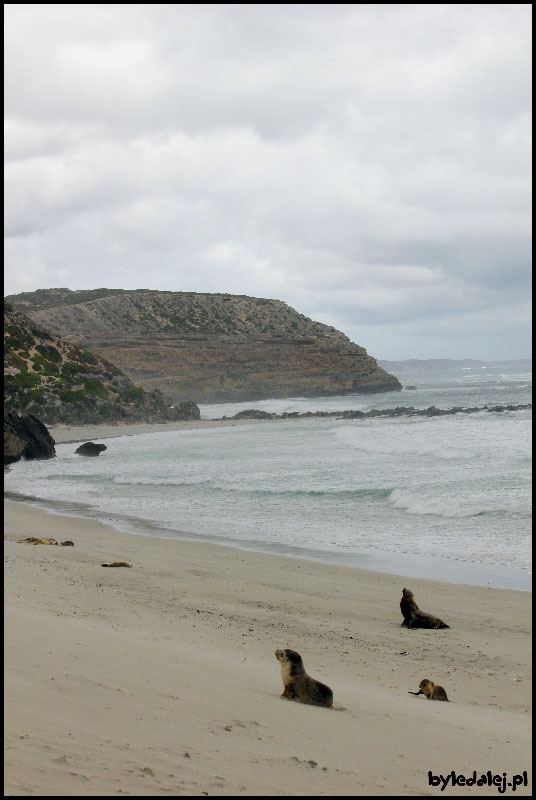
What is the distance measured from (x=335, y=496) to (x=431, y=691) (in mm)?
13216

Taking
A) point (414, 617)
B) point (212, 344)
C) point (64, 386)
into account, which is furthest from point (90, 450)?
point (212, 344)

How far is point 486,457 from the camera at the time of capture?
24.9 m

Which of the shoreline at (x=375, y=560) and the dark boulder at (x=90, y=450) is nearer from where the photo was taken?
the shoreline at (x=375, y=560)

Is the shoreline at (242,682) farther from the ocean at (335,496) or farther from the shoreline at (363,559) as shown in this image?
the ocean at (335,496)

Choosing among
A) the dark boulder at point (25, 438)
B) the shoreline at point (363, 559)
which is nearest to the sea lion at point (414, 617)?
the shoreline at point (363, 559)

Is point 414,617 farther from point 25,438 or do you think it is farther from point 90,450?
point 90,450

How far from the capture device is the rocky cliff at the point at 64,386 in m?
49.9

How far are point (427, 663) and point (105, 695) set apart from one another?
3672 mm

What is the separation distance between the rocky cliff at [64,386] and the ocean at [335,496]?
14995 millimetres

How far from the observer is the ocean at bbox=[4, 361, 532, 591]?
43.6ft

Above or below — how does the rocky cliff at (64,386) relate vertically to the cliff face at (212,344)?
below

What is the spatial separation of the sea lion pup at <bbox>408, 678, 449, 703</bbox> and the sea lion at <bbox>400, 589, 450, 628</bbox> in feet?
8.37

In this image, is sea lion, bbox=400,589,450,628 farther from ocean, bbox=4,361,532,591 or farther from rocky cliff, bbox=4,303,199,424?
rocky cliff, bbox=4,303,199,424

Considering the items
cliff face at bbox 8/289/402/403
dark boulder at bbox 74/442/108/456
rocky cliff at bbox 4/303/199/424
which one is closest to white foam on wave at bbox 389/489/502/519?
dark boulder at bbox 74/442/108/456
